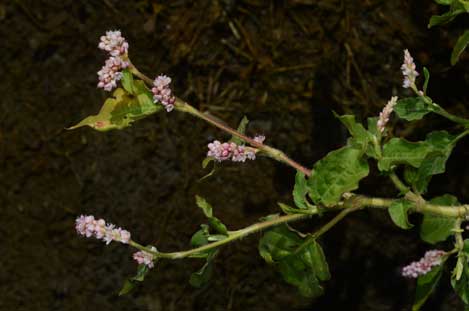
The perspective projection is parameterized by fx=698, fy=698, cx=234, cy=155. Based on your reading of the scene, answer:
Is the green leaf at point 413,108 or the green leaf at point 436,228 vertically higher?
the green leaf at point 413,108

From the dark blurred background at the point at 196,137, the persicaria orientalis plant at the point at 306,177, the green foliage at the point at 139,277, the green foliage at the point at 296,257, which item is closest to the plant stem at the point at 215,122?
the persicaria orientalis plant at the point at 306,177

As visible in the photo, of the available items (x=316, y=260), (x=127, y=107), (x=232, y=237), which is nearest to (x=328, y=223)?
(x=316, y=260)

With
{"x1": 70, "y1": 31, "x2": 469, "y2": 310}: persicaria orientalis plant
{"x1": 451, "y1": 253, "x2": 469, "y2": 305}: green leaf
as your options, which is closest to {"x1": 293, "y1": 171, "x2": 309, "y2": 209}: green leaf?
{"x1": 70, "y1": 31, "x2": 469, "y2": 310}: persicaria orientalis plant

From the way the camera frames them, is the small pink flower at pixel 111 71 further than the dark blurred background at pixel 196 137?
No

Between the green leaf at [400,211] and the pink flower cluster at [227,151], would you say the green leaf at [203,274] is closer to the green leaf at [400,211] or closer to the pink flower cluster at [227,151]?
the pink flower cluster at [227,151]

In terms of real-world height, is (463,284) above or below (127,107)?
below

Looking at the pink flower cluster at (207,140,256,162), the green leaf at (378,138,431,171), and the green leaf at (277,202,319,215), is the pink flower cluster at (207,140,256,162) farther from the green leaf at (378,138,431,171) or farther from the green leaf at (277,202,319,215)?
the green leaf at (378,138,431,171)

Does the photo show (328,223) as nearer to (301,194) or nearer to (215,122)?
(301,194)
